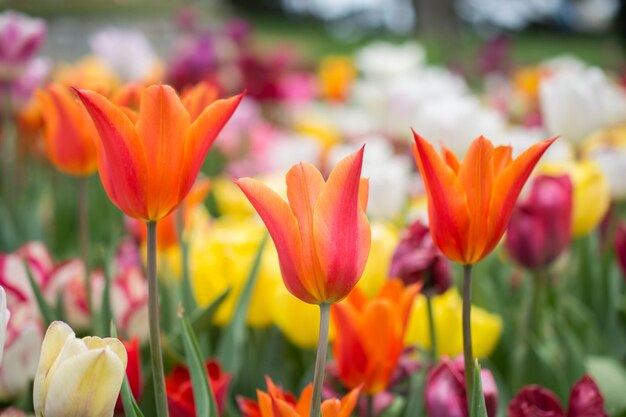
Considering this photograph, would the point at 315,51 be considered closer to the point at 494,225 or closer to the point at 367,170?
the point at 367,170

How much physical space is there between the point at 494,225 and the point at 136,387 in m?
0.35

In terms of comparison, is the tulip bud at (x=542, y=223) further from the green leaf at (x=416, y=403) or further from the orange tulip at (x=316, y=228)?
the orange tulip at (x=316, y=228)

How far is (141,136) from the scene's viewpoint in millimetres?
627

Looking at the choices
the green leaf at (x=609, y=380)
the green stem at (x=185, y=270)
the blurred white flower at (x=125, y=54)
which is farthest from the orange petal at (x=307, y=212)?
the blurred white flower at (x=125, y=54)

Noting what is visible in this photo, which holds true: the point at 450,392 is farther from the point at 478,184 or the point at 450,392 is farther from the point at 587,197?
the point at 587,197

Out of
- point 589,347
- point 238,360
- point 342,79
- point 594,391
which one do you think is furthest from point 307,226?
point 342,79

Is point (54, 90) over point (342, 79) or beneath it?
over

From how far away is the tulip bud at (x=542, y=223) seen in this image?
108cm

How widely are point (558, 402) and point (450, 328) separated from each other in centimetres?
40

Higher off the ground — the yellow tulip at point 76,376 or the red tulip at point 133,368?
the yellow tulip at point 76,376

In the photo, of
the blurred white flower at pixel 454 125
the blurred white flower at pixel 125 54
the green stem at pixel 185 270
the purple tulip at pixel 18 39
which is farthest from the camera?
the blurred white flower at pixel 125 54

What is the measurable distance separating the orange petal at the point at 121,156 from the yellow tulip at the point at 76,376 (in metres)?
0.11

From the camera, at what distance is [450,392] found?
72 cm

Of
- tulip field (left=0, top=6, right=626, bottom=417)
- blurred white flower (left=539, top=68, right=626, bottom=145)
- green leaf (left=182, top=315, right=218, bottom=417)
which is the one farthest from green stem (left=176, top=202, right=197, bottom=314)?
blurred white flower (left=539, top=68, right=626, bottom=145)
